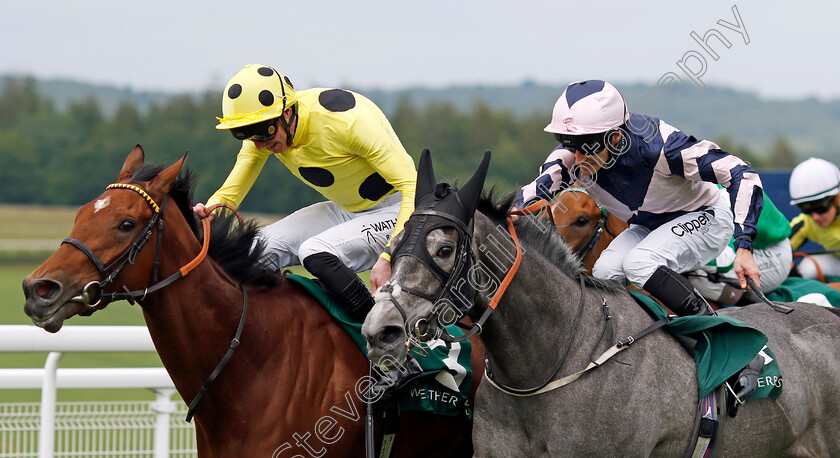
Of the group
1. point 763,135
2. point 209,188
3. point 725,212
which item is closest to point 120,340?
point 725,212

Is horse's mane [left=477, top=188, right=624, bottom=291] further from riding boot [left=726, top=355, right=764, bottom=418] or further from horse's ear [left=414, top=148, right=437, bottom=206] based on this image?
riding boot [left=726, top=355, right=764, bottom=418]

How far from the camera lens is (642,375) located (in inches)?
131

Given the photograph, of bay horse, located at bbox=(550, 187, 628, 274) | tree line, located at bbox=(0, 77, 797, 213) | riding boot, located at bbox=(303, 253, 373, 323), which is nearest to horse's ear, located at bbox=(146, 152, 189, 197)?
riding boot, located at bbox=(303, 253, 373, 323)

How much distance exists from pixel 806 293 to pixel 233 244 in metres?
3.24

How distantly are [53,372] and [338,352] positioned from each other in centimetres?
140

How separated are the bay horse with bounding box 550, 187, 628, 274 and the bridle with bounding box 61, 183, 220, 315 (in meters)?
2.39

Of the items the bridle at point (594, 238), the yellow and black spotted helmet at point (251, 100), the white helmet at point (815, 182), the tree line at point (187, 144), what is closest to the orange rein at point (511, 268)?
the yellow and black spotted helmet at point (251, 100)

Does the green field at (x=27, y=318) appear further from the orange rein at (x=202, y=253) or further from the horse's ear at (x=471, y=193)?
the horse's ear at (x=471, y=193)

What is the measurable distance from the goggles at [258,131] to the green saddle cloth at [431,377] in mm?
604

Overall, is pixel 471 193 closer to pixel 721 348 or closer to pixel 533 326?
pixel 533 326

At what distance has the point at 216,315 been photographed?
3494 mm

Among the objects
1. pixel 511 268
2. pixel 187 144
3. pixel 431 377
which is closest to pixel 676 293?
pixel 511 268

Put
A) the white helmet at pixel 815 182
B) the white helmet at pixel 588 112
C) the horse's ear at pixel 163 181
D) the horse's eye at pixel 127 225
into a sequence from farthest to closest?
1. the white helmet at pixel 815 182
2. the white helmet at pixel 588 112
3. the horse's ear at pixel 163 181
4. the horse's eye at pixel 127 225

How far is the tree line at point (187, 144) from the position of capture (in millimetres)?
46531
